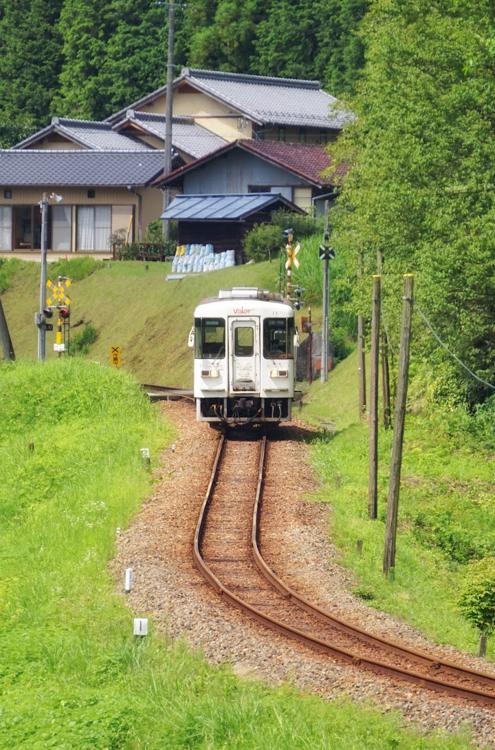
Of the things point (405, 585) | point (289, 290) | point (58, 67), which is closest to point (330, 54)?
point (58, 67)

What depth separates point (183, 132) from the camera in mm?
69000

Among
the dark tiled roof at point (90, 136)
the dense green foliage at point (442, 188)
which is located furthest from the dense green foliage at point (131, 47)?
the dense green foliage at point (442, 188)

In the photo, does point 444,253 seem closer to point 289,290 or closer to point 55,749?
point 289,290

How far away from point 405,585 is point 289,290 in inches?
990

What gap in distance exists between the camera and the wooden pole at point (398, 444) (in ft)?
65.3

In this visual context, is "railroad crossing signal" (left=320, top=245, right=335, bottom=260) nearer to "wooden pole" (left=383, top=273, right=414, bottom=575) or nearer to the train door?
the train door

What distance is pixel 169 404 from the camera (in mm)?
36000

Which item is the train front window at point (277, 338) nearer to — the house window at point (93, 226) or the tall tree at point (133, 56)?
the house window at point (93, 226)

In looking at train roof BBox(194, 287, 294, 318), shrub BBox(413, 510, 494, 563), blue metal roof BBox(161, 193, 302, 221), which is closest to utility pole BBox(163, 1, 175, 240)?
blue metal roof BBox(161, 193, 302, 221)

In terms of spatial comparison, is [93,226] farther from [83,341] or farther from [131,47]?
[131,47]

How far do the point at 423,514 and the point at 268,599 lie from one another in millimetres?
7311

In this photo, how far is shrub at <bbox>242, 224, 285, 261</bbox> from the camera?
5478 centimetres

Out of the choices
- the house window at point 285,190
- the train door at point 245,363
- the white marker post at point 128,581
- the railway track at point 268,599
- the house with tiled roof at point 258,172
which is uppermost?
the house with tiled roof at point 258,172

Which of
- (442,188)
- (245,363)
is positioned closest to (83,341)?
(442,188)
